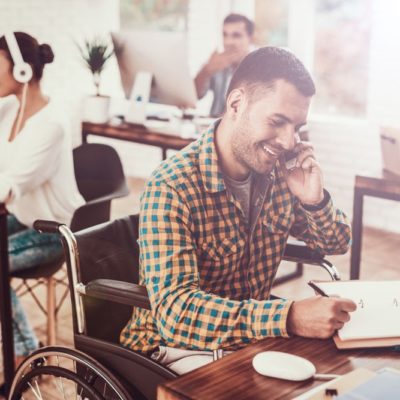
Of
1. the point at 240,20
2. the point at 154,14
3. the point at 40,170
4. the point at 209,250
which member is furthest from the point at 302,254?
the point at 154,14

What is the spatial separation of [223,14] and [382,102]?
5.43 ft

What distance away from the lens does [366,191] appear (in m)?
2.45

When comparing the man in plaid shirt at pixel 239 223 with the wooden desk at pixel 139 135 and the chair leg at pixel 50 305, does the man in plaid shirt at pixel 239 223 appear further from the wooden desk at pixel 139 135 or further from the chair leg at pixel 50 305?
the wooden desk at pixel 139 135

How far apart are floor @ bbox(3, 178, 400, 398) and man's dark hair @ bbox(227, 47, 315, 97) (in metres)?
1.68

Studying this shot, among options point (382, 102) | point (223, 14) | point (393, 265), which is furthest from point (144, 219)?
point (223, 14)

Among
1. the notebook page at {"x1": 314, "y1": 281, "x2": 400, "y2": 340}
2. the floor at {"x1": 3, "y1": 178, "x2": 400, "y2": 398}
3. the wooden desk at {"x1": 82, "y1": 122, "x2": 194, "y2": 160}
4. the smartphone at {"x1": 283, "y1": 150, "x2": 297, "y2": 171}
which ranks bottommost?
the floor at {"x1": 3, "y1": 178, "x2": 400, "y2": 398}

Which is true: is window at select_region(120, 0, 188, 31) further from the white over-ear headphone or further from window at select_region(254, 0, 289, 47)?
the white over-ear headphone

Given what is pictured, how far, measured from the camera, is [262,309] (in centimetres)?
122

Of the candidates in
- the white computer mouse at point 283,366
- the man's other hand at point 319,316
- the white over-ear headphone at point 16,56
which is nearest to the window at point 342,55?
the white over-ear headphone at point 16,56

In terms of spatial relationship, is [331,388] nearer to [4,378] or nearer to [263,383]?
[263,383]

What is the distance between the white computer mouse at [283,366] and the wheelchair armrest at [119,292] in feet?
1.26

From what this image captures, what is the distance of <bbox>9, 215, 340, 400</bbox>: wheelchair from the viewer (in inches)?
53.7

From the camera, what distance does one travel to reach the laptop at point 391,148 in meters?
2.44

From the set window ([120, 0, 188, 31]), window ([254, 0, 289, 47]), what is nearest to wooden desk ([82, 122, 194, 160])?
window ([254, 0, 289, 47])
